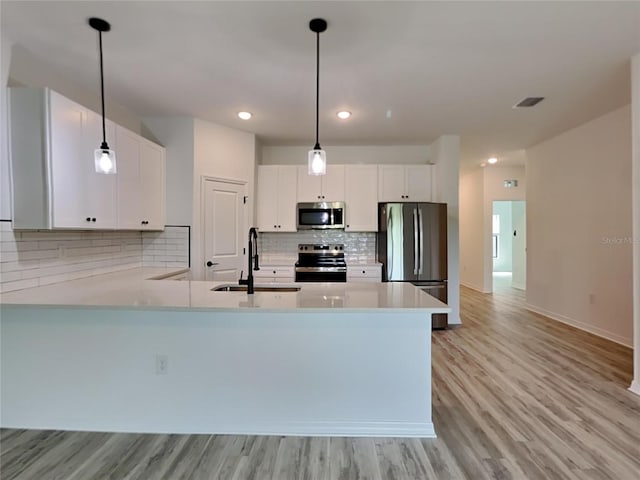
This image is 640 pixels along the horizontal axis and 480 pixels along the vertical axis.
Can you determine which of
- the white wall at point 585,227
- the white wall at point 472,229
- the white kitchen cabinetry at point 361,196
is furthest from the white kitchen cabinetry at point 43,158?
the white wall at point 472,229

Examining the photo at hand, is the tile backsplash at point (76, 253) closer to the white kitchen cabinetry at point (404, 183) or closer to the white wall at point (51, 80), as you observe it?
the white wall at point (51, 80)

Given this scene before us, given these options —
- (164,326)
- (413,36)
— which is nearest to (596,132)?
(413,36)

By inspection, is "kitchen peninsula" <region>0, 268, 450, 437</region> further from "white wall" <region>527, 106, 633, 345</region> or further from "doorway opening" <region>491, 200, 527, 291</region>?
"doorway opening" <region>491, 200, 527, 291</region>

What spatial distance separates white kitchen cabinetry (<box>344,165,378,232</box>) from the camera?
4723 millimetres

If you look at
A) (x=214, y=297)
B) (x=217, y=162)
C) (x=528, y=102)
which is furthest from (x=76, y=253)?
(x=528, y=102)

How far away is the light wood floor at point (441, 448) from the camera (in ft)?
5.91

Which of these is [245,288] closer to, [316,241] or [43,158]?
[43,158]

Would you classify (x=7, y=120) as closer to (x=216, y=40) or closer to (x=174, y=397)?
(x=216, y=40)

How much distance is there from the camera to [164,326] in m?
2.19

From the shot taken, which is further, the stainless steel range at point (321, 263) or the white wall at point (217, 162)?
the stainless steel range at point (321, 263)

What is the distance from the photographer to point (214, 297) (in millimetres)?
2201

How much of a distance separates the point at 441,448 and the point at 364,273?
8.38ft

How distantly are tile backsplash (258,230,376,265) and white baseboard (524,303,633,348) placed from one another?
2.79 m

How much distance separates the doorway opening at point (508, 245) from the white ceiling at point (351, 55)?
4441 mm
